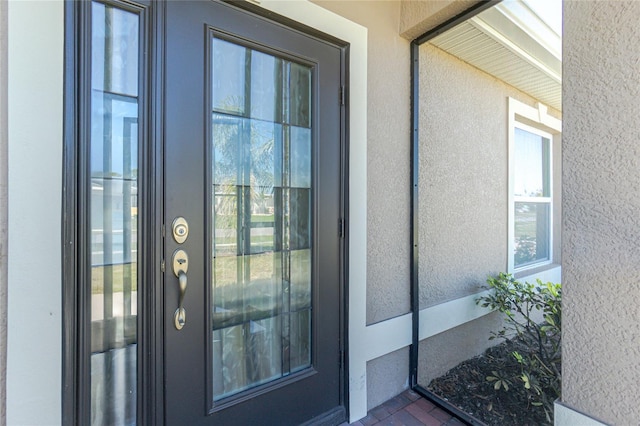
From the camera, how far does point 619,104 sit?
1261 mm

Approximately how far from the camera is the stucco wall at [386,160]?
2074 millimetres

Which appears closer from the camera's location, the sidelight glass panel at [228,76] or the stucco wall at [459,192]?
the sidelight glass panel at [228,76]

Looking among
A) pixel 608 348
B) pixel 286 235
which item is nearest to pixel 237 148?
pixel 286 235

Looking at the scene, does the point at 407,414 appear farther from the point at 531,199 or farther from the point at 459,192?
the point at 531,199

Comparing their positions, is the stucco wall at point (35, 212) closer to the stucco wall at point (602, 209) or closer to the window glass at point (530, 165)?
the stucco wall at point (602, 209)

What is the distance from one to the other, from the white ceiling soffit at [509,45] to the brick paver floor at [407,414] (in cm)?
276

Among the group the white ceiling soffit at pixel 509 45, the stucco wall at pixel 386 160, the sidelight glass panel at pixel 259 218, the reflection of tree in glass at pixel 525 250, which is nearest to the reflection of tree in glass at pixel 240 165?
the sidelight glass panel at pixel 259 218

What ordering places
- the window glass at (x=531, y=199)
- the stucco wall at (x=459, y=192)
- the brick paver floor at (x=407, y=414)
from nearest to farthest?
the brick paver floor at (x=407, y=414) → the stucco wall at (x=459, y=192) → the window glass at (x=531, y=199)

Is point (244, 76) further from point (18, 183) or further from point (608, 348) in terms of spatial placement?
point (608, 348)

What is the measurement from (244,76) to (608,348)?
209cm

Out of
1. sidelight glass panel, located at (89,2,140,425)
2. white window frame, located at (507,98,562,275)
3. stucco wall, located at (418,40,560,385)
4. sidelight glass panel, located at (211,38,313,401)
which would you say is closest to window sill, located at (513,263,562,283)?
white window frame, located at (507,98,562,275)

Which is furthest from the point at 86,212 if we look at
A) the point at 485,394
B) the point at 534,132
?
the point at 534,132

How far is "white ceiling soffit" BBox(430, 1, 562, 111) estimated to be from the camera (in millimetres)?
2350

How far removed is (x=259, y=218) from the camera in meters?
1.68
